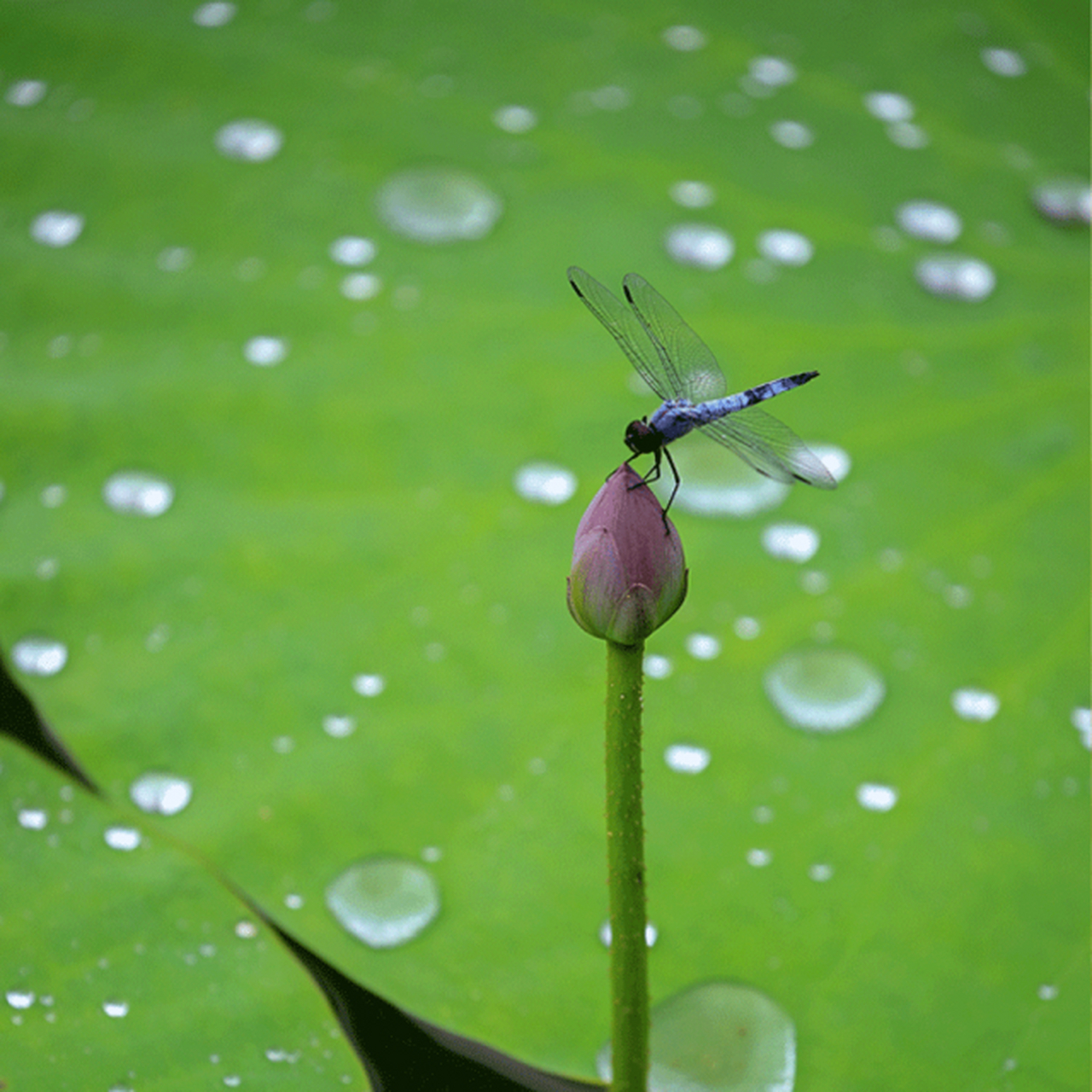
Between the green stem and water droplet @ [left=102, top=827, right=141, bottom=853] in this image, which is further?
water droplet @ [left=102, top=827, right=141, bottom=853]

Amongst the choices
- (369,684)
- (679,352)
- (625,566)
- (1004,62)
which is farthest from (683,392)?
(1004,62)

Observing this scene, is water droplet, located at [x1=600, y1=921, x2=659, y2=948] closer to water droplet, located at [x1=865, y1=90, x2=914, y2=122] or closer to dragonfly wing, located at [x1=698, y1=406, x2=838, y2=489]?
dragonfly wing, located at [x1=698, y1=406, x2=838, y2=489]

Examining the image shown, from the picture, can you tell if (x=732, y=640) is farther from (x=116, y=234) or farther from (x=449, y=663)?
(x=116, y=234)

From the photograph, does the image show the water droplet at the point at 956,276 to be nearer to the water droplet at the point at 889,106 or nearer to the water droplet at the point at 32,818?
the water droplet at the point at 889,106

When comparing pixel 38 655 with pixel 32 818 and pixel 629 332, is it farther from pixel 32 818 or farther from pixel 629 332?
pixel 629 332

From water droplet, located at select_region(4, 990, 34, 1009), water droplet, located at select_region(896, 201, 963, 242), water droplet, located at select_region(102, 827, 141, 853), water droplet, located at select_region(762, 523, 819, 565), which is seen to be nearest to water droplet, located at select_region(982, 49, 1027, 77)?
water droplet, located at select_region(896, 201, 963, 242)

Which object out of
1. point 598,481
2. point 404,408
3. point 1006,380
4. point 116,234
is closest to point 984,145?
point 1006,380

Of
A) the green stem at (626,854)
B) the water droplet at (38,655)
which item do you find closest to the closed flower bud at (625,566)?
the green stem at (626,854)

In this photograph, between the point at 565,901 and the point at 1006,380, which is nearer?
the point at 565,901
